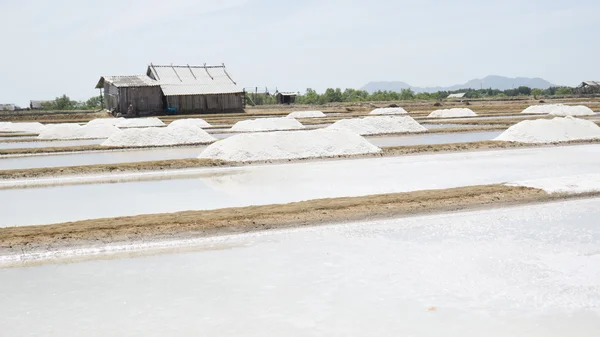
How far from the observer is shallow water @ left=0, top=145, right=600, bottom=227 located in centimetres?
847

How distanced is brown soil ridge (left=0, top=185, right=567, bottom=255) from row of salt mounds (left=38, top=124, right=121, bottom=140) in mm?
14738

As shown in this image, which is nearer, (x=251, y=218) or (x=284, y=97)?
(x=251, y=218)

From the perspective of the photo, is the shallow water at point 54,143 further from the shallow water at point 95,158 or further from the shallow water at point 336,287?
the shallow water at point 336,287

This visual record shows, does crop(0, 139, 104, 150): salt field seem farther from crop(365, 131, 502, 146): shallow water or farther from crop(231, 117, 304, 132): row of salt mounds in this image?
crop(365, 131, 502, 146): shallow water

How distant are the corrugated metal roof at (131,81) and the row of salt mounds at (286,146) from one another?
799 inches

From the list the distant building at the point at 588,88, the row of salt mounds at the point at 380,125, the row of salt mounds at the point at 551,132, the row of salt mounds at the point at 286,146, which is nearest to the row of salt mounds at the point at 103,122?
the row of salt mounds at the point at 380,125

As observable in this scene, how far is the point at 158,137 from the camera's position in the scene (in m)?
17.8

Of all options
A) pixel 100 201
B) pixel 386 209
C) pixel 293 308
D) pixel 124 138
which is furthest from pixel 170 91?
pixel 293 308

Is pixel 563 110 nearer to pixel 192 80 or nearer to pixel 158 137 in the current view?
pixel 192 80

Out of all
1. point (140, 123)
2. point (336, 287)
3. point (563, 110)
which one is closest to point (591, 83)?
point (563, 110)

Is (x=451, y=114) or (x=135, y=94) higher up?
(x=135, y=94)

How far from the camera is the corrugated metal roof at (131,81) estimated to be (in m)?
32.5

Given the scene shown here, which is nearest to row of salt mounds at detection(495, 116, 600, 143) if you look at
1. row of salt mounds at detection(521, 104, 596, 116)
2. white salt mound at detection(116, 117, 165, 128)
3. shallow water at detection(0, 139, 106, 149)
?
row of salt mounds at detection(521, 104, 596, 116)

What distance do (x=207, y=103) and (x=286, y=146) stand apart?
22125mm
